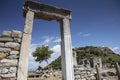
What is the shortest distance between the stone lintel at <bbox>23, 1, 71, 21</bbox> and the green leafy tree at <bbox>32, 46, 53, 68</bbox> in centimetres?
2318

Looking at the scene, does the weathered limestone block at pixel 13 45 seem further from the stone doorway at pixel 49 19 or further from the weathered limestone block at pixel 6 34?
the weathered limestone block at pixel 6 34

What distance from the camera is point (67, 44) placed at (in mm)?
5109

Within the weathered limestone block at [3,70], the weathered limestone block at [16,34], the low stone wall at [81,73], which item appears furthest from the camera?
the low stone wall at [81,73]

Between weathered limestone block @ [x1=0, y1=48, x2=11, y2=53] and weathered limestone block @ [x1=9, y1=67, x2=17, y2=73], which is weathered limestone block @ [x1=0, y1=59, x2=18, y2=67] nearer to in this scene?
weathered limestone block @ [x1=9, y1=67, x2=17, y2=73]

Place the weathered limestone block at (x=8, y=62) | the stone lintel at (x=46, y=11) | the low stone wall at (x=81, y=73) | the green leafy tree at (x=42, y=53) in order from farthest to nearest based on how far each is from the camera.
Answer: the green leafy tree at (x=42, y=53), the low stone wall at (x=81, y=73), the stone lintel at (x=46, y=11), the weathered limestone block at (x=8, y=62)

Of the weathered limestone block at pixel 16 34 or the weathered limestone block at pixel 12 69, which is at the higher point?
the weathered limestone block at pixel 16 34

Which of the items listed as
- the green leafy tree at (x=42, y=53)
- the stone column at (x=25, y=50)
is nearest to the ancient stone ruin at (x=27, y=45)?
the stone column at (x=25, y=50)

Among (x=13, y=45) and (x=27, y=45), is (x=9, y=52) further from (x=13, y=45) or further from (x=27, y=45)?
(x=27, y=45)

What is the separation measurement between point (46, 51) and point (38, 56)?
2.14 meters

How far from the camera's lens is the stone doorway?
4156 mm

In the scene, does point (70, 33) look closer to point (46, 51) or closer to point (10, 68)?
point (10, 68)

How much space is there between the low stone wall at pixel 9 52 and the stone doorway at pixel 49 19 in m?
0.16

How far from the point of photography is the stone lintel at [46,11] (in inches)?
196

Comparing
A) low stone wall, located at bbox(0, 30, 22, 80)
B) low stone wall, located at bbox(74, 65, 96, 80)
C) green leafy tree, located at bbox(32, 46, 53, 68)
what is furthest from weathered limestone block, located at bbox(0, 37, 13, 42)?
green leafy tree, located at bbox(32, 46, 53, 68)
